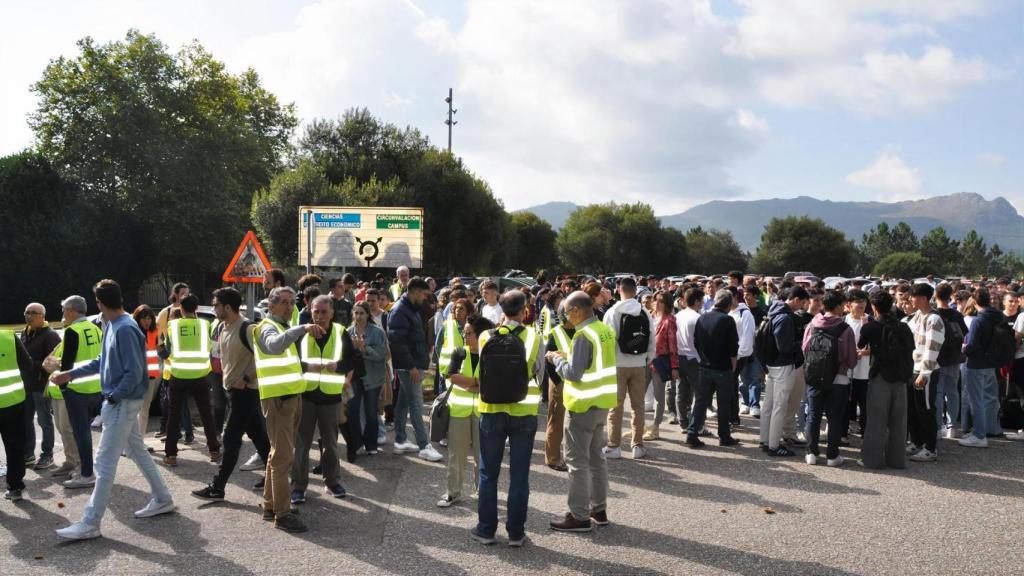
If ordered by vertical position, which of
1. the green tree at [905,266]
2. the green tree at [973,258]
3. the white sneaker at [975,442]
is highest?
the green tree at [973,258]

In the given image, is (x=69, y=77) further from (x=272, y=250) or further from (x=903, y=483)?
(x=903, y=483)

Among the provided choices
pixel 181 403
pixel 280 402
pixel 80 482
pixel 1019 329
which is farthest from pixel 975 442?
pixel 80 482

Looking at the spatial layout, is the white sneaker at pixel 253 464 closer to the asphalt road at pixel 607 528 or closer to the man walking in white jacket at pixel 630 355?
the asphalt road at pixel 607 528

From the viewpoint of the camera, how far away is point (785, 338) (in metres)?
8.27

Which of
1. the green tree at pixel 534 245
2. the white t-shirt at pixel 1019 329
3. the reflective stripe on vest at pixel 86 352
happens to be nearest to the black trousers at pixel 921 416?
the white t-shirt at pixel 1019 329

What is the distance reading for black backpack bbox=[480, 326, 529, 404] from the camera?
544cm

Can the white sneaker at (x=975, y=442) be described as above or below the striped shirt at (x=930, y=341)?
below

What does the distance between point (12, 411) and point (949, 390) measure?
10.5m

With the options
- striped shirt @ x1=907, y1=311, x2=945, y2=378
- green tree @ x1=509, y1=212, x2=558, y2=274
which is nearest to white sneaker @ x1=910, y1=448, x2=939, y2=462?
striped shirt @ x1=907, y1=311, x2=945, y2=378

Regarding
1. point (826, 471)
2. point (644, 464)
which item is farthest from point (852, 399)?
point (644, 464)

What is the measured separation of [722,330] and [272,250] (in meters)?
28.9

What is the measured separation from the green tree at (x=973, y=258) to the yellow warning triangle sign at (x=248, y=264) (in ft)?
413

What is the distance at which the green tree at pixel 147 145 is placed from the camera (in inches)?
1443

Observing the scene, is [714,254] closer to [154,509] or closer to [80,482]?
[80,482]
